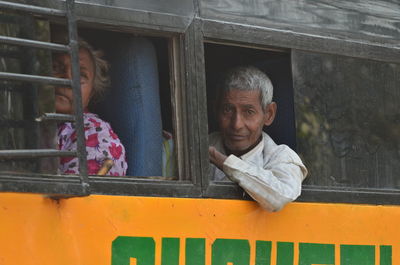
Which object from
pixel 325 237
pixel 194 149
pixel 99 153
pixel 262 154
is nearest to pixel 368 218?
pixel 325 237

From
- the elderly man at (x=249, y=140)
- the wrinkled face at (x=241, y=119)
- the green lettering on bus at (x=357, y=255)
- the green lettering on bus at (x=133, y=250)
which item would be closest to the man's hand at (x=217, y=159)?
the elderly man at (x=249, y=140)

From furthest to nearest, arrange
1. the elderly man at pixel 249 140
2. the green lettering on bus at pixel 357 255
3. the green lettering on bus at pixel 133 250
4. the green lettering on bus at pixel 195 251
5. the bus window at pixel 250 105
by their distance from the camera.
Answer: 1. the bus window at pixel 250 105
2. the green lettering on bus at pixel 357 255
3. the elderly man at pixel 249 140
4. the green lettering on bus at pixel 195 251
5. the green lettering on bus at pixel 133 250

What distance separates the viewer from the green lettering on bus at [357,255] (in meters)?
4.36

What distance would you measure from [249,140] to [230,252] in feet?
2.24

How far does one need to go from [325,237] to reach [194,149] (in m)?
0.75

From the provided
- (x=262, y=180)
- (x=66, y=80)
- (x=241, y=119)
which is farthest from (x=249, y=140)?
(x=66, y=80)

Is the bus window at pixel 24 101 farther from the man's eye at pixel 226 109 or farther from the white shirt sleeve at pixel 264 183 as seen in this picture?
the man's eye at pixel 226 109

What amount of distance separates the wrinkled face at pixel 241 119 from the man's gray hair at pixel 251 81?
0.8 inches

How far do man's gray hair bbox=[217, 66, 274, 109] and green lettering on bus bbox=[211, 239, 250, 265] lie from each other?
2.59 ft

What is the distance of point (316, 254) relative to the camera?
4.27m

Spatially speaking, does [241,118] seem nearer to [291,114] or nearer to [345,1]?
[291,114]

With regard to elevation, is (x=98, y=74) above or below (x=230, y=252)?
above

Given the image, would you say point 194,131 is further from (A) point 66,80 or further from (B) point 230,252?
(A) point 66,80

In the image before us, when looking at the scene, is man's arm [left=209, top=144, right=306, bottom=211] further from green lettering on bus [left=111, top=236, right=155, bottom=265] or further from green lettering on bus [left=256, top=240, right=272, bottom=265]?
green lettering on bus [left=111, top=236, right=155, bottom=265]
